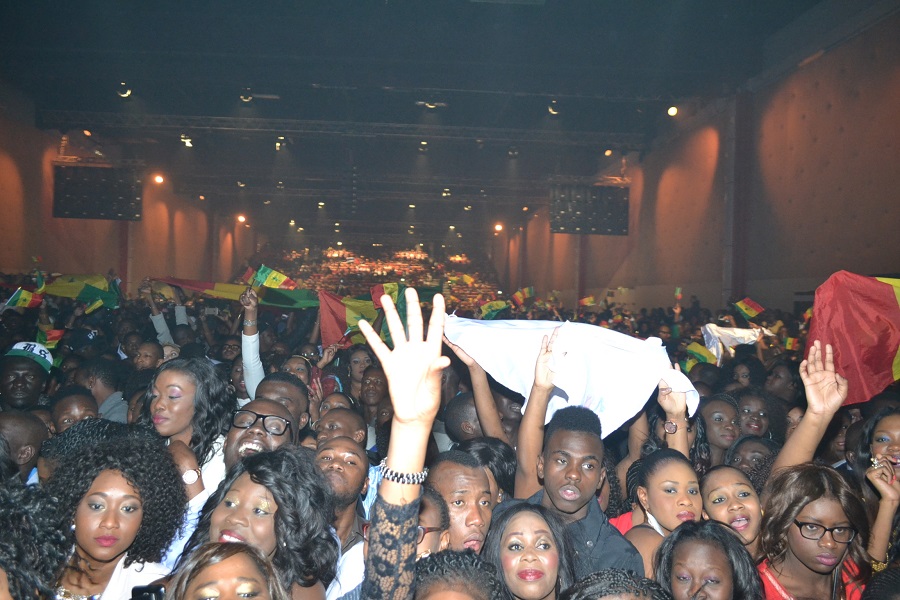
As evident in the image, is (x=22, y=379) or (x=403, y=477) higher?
(x=403, y=477)

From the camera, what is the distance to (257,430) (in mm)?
4238

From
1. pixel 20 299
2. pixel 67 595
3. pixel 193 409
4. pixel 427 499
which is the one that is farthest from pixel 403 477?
pixel 20 299

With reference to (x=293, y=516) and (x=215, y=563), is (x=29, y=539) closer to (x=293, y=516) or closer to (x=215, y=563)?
(x=215, y=563)

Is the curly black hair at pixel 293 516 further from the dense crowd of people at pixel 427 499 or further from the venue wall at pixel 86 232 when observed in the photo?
the venue wall at pixel 86 232

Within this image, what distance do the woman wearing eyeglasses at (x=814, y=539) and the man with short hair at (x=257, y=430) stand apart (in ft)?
7.86

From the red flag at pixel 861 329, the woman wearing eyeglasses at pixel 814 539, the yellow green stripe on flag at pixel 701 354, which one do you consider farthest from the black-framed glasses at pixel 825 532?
the yellow green stripe on flag at pixel 701 354

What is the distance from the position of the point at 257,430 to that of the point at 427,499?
1.17 m

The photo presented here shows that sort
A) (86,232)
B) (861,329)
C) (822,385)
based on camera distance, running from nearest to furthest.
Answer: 1. (822,385)
2. (861,329)
3. (86,232)

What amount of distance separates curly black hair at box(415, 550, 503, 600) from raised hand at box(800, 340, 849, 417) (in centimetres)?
237

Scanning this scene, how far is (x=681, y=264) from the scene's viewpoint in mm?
21719

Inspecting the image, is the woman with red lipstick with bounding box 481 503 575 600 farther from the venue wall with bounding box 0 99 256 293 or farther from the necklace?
the venue wall with bounding box 0 99 256 293

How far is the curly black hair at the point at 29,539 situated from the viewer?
7.47ft

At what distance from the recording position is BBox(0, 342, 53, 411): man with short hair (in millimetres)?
6398

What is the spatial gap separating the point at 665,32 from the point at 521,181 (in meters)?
11.2
